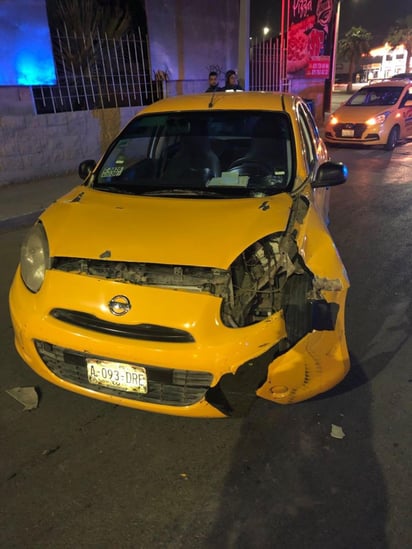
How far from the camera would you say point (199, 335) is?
2275mm

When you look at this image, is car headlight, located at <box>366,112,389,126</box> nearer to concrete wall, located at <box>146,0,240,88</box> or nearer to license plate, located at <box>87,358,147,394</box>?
concrete wall, located at <box>146,0,240,88</box>

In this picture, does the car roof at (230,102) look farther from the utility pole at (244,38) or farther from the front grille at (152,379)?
the utility pole at (244,38)

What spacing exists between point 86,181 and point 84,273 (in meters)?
1.45

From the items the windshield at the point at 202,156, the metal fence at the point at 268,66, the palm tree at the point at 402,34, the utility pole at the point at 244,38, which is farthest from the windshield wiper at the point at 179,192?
the palm tree at the point at 402,34

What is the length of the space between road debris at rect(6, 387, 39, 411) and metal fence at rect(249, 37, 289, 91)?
546 inches

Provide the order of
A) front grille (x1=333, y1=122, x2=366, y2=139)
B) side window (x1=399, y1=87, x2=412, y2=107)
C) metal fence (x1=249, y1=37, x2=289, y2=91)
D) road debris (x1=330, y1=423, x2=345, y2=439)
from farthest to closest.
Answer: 1. metal fence (x1=249, y1=37, x2=289, y2=91)
2. side window (x1=399, y1=87, x2=412, y2=107)
3. front grille (x1=333, y1=122, x2=366, y2=139)
4. road debris (x1=330, y1=423, x2=345, y2=439)

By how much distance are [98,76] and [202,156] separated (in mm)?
7332

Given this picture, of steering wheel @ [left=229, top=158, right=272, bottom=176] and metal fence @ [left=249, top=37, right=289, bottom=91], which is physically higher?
metal fence @ [left=249, top=37, right=289, bottom=91]

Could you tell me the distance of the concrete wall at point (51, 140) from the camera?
8422 mm

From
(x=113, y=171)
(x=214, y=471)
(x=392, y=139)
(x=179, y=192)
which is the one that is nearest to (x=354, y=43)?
(x=392, y=139)

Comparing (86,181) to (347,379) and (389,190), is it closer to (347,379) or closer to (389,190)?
(347,379)

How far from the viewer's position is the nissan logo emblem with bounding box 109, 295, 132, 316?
238 cm

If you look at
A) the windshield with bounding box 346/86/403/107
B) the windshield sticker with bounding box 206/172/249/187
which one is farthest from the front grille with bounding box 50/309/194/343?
the windshield with bounding box 346/86/403/107

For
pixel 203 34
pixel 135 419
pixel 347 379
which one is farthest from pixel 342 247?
pixel 203 34
